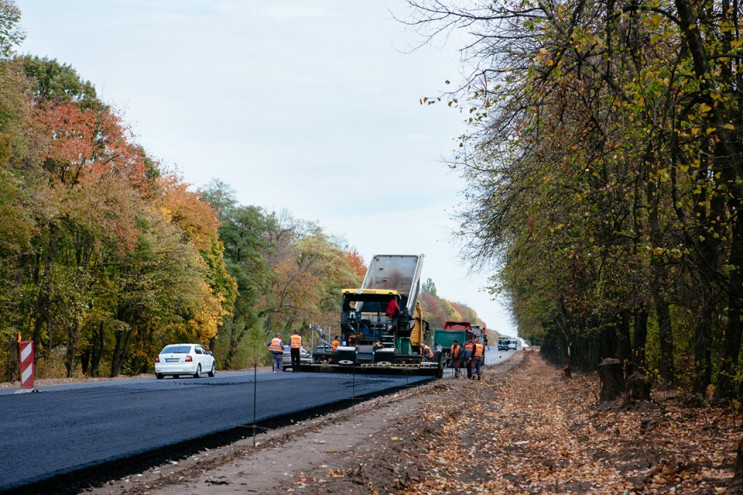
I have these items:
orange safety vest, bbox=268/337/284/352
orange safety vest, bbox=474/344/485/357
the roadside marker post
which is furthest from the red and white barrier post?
orange safety vest, bbox=474/344/485/357

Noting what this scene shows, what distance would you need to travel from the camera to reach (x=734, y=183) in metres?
9.70

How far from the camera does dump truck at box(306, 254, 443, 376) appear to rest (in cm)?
3431

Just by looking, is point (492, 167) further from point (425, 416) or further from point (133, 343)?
point (133, 343)

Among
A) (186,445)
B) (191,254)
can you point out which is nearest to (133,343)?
(191,254)

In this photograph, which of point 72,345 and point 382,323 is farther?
point 72,345

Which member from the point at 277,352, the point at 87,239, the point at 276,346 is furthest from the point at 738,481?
the point at 87,239

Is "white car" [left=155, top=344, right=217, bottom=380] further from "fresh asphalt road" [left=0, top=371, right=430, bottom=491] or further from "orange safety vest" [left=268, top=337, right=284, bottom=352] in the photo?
"fresh asphalt road" [left=0, top=371, right=430, bottom=491]

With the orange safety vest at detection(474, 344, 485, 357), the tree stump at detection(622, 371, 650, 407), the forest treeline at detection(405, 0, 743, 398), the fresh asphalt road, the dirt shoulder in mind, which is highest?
the forest treeline at detection(405, 0, 743, 398)

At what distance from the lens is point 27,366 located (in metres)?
20.6

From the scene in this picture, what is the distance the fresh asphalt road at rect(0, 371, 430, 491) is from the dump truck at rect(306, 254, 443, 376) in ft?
35.7

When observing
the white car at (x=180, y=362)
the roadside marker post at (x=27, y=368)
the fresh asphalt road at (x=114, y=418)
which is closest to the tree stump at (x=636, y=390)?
the fresh asphalt road at (x=114, y=418)

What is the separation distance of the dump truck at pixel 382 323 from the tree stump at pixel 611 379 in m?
14.7

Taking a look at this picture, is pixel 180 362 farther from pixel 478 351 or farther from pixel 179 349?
pixel 478 351

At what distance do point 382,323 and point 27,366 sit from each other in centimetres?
1741
